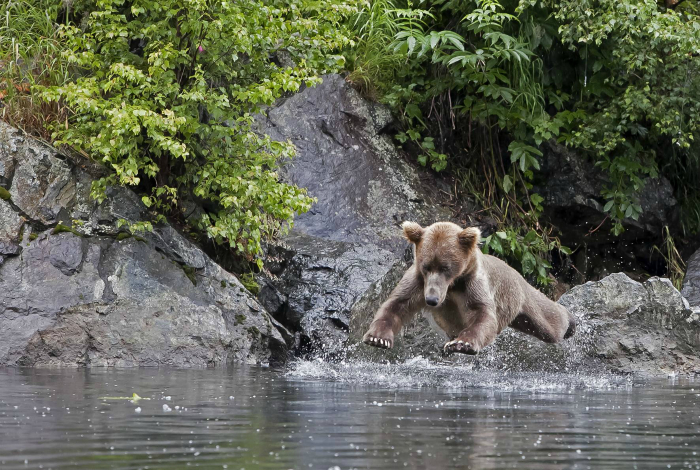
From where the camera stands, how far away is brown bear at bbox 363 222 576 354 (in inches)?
300

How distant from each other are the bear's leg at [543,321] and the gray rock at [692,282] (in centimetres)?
336

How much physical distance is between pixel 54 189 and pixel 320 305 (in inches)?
124

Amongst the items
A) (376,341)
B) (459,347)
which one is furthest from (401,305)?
(459,347)

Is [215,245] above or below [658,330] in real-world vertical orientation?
above

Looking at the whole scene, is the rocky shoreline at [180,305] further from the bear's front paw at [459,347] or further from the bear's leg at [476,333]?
the bear's front paw at [459,347]

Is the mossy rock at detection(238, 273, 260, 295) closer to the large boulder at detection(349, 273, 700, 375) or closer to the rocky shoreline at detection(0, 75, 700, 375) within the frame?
the rocky shoreline at detection(0, 75, 700, 375)

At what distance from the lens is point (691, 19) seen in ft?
40.0

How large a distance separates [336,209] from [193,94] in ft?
11.5

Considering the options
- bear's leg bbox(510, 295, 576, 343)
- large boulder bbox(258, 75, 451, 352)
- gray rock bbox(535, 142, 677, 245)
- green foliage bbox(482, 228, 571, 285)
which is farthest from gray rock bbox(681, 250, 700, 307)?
bear's leg bbox(510, 295, 576, 343)

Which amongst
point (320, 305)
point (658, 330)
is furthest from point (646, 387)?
point (320, 305)

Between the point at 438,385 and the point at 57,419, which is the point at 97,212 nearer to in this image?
the point at 438,385

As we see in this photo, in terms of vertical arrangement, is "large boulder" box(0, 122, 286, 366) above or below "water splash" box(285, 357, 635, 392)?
above

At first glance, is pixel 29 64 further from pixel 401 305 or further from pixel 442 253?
pixel 442 253

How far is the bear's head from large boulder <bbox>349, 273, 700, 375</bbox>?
6.34 feet
